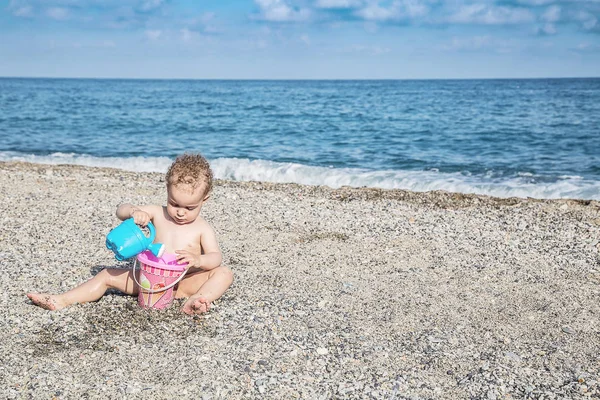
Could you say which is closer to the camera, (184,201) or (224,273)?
(184,201)

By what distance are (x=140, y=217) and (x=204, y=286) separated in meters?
0.75

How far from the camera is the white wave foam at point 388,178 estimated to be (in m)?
11.4

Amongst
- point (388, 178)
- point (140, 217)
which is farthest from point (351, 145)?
point (140, 217)

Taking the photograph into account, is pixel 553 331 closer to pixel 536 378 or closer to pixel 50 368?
pixel 536 378

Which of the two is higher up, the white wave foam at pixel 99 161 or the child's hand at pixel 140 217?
the child's hand at pixel 140 217

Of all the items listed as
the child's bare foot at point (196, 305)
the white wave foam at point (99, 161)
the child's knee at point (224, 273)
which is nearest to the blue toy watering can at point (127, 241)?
the child's bare foot at point (196, 305)

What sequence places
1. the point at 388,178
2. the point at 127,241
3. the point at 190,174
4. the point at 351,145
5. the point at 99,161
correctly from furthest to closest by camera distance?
the point at 351,145
the point at 99,161
the point at 388,178
the point at 190,174
the point at 127,241

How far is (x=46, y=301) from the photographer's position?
4367 mm

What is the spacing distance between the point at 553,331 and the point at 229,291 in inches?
102

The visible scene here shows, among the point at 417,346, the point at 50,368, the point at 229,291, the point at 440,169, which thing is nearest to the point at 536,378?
the point at 417,346

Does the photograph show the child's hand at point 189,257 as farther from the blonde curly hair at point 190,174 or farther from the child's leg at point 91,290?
the child's leg at point 91,290

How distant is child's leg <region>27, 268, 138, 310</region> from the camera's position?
14.4ft

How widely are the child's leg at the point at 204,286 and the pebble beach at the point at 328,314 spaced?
110 mm

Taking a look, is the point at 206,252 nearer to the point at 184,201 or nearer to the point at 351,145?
the point at 184,201
